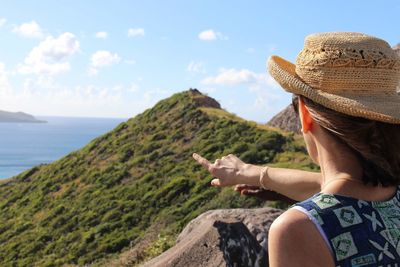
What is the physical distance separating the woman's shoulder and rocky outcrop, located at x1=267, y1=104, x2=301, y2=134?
2745cm

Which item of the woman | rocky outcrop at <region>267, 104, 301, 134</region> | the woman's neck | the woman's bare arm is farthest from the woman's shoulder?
rocky outcrop at <region>267, 104, 301, 134</region>

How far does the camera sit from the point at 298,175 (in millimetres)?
2594

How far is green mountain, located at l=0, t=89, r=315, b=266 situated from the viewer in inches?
818

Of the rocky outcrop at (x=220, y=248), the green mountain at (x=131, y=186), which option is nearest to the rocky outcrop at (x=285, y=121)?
the green mountain at (x=131, y=186)

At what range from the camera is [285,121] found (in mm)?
32469

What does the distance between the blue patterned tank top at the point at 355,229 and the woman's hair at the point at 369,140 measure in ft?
0.37

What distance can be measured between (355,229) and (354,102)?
43cm

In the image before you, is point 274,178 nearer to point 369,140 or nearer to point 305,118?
point 305,118

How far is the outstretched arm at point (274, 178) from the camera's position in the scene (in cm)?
258

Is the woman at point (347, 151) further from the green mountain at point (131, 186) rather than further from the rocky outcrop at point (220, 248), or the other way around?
the green mountain at point (131, 186)

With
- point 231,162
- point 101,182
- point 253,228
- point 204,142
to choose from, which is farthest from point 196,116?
point 231,162

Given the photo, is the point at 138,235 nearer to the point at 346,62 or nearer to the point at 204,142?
the point at 204,142

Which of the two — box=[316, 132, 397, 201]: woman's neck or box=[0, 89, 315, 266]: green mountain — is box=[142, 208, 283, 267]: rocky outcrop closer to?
box=[316, 132, 397, 201]: woman's neck

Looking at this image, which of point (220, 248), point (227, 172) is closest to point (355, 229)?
point (227, 172)
